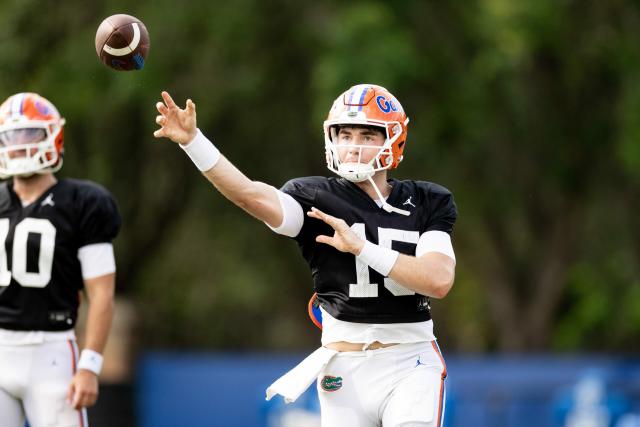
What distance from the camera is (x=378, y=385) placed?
5.92m

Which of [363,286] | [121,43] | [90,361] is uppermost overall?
[121,43]

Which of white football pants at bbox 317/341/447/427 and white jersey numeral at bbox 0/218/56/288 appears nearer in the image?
white football pants at bbox 317/341/447/427

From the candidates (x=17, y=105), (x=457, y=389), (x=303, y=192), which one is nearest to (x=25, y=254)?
(x=17, y=105)

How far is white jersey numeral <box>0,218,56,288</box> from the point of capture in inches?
267

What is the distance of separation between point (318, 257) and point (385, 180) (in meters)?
0.56

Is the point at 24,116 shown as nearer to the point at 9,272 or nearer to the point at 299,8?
the point at 9,272

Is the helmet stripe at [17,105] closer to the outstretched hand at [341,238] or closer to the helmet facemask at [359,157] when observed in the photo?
the helmet facemask at [359,157]

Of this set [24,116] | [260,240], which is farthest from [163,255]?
[24,116]

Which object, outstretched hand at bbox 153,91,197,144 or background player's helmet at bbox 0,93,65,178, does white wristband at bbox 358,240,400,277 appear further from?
background player's helmet at bbox 0,93,65,178

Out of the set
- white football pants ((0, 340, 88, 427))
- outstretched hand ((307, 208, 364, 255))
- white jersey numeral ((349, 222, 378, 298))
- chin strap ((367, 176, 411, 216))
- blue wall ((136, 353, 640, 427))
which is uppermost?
chin strap ((367, 176, 411, 216))

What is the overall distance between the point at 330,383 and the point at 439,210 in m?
1.03

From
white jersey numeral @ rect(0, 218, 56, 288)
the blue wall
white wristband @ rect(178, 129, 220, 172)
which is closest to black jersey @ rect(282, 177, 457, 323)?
white wristband @ rect(178, 129, 220, 172)

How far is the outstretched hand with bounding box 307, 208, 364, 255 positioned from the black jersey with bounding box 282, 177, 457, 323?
244mm

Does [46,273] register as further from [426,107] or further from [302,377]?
[426,107]
